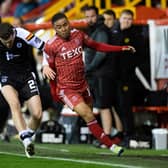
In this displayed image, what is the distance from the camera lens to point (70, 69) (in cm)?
1270

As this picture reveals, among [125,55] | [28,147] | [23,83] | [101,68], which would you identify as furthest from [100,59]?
[28,147]

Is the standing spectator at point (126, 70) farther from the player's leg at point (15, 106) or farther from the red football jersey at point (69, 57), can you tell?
the player's leg at point (15, 106)

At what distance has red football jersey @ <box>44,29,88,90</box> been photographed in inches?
494

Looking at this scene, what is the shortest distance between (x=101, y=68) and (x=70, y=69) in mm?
2345

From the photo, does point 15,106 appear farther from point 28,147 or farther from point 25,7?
point 25,7

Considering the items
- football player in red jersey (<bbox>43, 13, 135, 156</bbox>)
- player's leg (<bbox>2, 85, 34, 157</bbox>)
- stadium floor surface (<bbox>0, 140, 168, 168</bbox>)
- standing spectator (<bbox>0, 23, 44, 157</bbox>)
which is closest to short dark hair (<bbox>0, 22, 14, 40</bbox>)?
standing spectator (<bbox>0, 23, 44, 157</bbox>)

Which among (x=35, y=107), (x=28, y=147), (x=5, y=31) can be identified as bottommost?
(x=28, y=147)

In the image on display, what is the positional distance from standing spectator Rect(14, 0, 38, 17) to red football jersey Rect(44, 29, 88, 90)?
968 cm

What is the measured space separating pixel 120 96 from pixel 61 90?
2.60 metres

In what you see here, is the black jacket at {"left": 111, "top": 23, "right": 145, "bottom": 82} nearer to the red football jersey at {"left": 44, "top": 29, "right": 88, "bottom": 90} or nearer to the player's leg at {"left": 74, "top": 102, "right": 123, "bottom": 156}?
the red football jersey at {"left": 44, "top": 29, "right": 88, "bottom": 90}

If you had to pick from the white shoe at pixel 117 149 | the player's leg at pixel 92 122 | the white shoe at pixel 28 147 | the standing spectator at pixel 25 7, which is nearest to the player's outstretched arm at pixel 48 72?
the player's leg at pixel 92 122

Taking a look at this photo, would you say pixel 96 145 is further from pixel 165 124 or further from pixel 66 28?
pixel 66 28

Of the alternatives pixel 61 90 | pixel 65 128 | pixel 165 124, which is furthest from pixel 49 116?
pixel 61 90

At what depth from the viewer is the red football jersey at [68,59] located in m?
12.5
